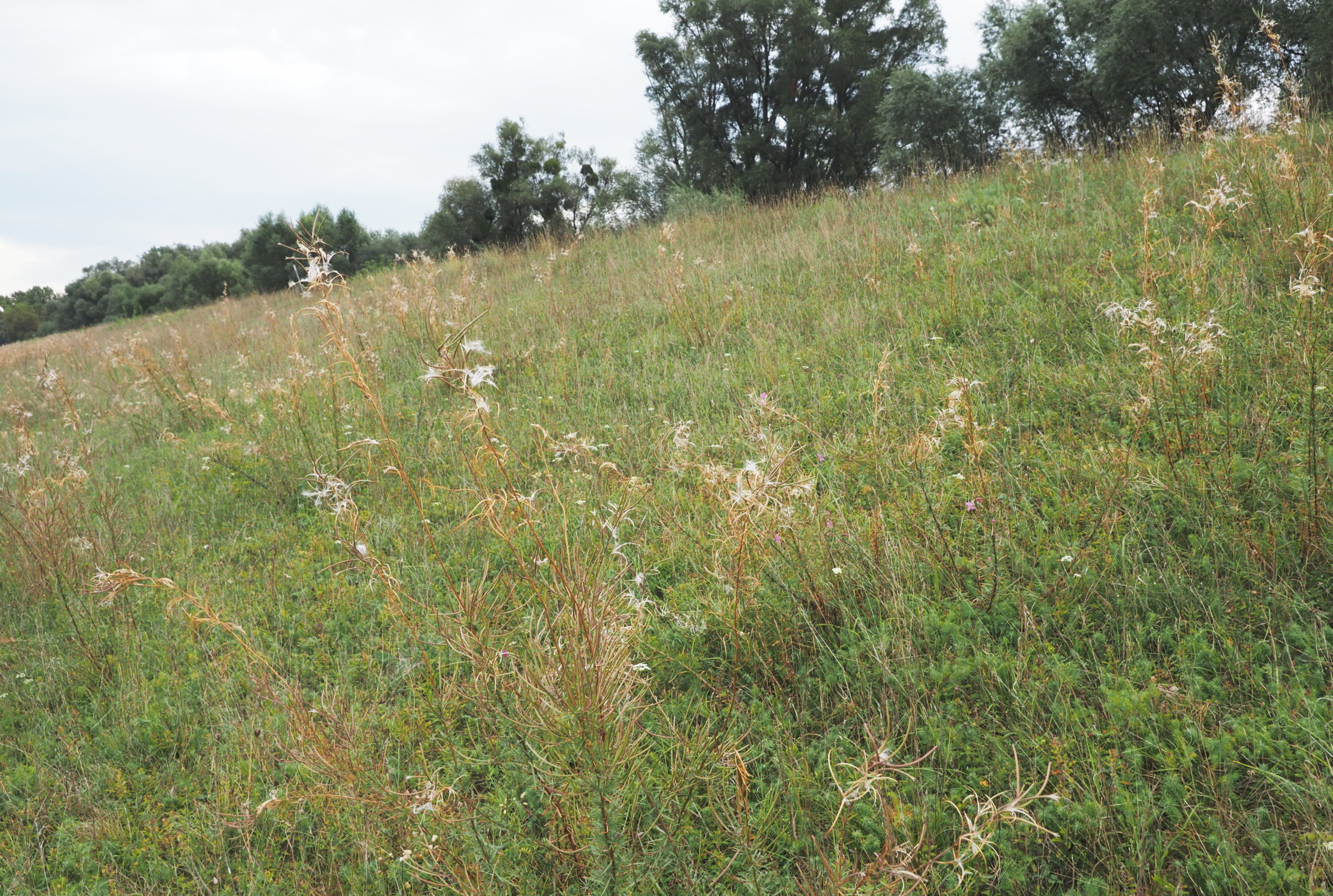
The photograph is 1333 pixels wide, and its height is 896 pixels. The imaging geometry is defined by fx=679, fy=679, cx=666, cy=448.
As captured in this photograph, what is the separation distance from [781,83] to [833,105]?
7.11ft

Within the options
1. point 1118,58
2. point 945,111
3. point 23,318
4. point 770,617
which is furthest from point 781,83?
point 23,318

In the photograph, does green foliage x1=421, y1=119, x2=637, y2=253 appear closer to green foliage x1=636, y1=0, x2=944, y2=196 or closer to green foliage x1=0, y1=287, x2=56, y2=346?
green foliage x1=636, y1=0, x2=944, y2=196

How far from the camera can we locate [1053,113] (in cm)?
1725

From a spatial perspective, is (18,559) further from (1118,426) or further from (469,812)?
(1118,426)

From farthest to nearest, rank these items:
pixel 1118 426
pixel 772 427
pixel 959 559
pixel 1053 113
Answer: pixel 1053 113 → pixel 772 427 → pixel 1118 426 → pixel 959 559

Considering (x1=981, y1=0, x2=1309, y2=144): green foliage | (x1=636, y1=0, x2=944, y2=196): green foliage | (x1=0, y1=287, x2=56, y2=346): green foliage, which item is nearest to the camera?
(x1=981, y1=0, x2=1309, y2=144): green foliage

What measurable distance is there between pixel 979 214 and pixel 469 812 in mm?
7278

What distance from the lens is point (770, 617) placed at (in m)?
2.68

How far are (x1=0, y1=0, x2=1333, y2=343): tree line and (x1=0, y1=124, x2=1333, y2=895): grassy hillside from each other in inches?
107

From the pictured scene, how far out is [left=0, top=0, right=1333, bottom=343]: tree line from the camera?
1356 centimetres

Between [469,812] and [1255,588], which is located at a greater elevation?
[1255,588]

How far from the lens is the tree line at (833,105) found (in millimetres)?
13562

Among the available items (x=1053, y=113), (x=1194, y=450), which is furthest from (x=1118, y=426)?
(x=1053, y=113)

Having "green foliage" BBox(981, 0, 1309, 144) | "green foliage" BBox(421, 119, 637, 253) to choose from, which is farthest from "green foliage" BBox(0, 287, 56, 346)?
"green foliage" BBox(981, 0, 1309, 144)
